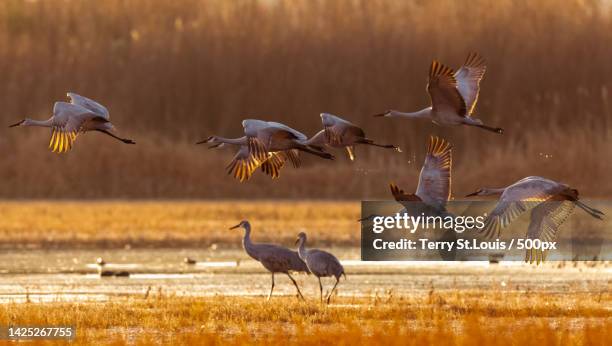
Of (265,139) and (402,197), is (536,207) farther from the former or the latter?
(265,139)

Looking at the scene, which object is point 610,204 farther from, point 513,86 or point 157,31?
point 157,31

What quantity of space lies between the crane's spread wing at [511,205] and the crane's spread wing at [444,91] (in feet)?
4.79

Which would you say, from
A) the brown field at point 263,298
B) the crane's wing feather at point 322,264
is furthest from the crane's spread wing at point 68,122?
the crane's wing feather at point 322,264

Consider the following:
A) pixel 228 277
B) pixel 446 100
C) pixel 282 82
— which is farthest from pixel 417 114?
pixel 282 82

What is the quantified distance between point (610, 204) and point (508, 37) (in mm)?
32306

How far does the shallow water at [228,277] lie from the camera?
31.7m

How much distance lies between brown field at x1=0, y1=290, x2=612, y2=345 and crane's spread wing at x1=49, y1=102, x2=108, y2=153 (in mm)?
3098

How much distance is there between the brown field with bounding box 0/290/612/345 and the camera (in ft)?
71.8

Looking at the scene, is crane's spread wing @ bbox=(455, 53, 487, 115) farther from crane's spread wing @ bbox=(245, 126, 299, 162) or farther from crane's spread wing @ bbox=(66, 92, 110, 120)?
crane's spread wing @ bbox=(66, 92, 110, 120)

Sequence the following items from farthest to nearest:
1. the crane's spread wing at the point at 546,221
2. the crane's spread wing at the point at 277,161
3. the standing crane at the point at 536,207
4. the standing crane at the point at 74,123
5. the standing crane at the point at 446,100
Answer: the crane's spread wing at the point at 277,161, the standing crane at the point at 446,100, the crane's spread wing at the point at 546,221, the standing crane at the point at 74,123, the standing crane at the point at 536,207

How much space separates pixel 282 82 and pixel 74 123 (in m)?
88.1

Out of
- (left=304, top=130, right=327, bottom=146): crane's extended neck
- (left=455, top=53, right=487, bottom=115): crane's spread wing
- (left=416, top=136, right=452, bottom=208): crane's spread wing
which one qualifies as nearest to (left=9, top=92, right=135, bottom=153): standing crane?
(left=304, top=130, right=327, bottom=146): crane's extended neck

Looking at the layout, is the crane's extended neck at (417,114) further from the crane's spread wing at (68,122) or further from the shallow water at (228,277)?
the shallow water at (228,277)

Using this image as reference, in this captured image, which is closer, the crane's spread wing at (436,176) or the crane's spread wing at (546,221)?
the crane's spread wing at (546,221)
